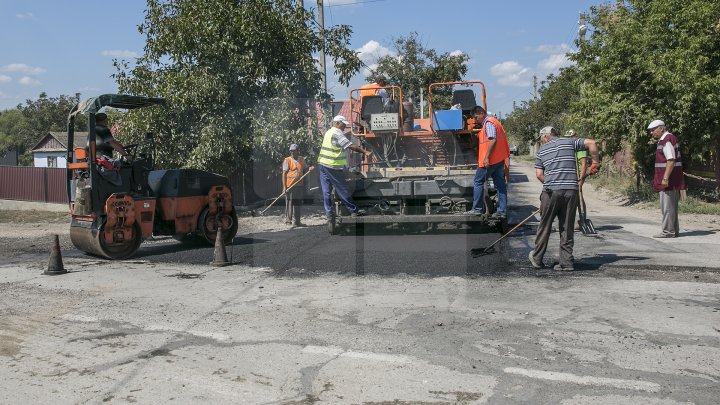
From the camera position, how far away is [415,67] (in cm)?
3562

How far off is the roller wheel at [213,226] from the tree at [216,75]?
4533mm

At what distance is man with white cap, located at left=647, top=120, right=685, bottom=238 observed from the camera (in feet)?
31.8

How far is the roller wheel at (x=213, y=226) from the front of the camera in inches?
409

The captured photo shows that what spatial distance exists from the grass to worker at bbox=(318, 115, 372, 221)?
Answer: 11.6m

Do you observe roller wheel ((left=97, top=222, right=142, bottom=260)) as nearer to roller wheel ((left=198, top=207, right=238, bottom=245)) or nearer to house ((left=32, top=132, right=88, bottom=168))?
roller wheel ((left=198, top=207, right=238, bottom=245))

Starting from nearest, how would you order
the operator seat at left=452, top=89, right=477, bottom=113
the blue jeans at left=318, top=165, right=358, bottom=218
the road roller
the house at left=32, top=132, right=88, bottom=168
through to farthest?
the road roller → the blue jeans at left=318, top=165, right=358, bottom=218 → the operator seat at left=452, top=89, right=477, bottom=113 → the house at left=32, top=132, right=88, bottom=168

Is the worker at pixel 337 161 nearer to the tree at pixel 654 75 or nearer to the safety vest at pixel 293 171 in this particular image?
the safety vest at pixel 293 171

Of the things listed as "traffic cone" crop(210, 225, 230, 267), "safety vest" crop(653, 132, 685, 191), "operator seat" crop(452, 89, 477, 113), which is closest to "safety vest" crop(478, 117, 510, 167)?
"operator seat" crop(452, 89, 477, 113)

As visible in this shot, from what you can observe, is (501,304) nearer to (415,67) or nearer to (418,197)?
(418,197)

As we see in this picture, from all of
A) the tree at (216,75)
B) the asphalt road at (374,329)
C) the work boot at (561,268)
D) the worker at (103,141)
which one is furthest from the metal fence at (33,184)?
the work boot at (561,268)

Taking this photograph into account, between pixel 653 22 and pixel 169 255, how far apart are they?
11879 millimetres

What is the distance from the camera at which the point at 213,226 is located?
10.6 m

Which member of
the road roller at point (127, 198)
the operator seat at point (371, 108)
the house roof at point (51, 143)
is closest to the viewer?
the road roller at point (127, 198)

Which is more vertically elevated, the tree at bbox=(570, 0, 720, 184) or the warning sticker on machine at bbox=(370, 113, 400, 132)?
the tree at bbox=(570, 0, 720, 184)
